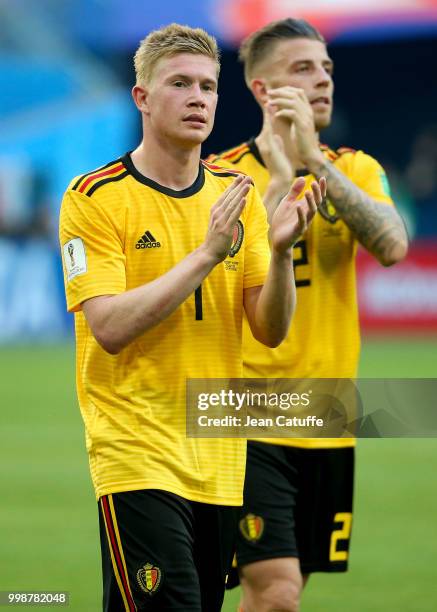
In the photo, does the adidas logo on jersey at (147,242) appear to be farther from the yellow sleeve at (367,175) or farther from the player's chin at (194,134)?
the yellow sleeve at (367,175)

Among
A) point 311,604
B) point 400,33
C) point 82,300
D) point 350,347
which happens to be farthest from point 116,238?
point 400,33

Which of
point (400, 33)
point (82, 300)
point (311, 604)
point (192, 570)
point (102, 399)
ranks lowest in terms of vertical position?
point (311, 604)

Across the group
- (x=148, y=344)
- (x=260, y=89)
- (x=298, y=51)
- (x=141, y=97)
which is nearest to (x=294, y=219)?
(x=148, y=344)

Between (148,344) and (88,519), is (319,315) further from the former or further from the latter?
(88,519)

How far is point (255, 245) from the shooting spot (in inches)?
193

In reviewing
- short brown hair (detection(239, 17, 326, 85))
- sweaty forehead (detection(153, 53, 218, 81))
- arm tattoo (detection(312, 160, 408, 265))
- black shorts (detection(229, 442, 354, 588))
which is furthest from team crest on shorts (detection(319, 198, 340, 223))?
sweaty forehead (detection(153, 53, 218, 81))

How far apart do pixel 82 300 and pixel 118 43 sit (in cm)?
2369

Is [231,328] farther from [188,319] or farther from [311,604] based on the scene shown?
[311,604]

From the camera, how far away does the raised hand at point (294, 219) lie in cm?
454

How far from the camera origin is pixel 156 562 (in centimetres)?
443

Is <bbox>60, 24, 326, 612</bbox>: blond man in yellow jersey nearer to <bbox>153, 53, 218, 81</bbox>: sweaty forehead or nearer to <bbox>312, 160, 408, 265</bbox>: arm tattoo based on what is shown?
<bbox>153, 53, 218, 81</bbox>: sweaty forehead

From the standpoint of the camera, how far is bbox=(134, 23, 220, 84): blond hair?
15.6 ft

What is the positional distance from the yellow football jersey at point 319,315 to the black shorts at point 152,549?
1.43 meters

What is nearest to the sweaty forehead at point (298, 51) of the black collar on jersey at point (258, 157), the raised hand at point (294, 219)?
the black collar on jersey at point (258, 157)
